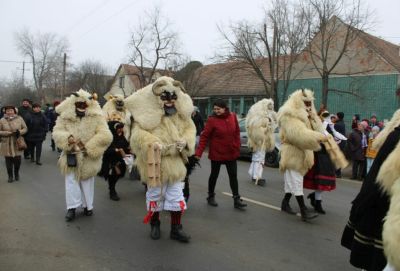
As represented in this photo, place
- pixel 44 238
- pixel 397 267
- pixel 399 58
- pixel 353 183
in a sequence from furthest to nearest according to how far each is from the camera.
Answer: pixel 399 58
pixel 353 183
pixel 44 238
pixel 397 267

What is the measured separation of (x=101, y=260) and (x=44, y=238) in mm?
1170

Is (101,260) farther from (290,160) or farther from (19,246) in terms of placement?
(290,160)

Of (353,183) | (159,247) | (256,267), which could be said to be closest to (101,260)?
(159,247)

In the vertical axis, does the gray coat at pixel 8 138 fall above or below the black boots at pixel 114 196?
above

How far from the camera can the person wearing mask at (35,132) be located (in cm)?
1236

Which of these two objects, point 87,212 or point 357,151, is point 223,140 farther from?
point 357,151

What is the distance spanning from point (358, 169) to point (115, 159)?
7.43 meters

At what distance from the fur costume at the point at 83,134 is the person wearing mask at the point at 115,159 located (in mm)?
1385

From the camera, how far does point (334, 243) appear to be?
523 cm

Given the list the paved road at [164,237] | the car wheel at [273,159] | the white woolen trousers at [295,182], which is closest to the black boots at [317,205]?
the paved road at [164,237]

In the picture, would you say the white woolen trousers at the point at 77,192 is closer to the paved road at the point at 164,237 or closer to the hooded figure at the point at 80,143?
the hooded figure at the point at 80,143

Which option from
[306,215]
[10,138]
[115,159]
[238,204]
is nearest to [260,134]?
[238,204]

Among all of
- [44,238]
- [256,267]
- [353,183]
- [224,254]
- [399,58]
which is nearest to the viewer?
[256,267]

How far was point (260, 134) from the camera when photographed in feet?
31.4
